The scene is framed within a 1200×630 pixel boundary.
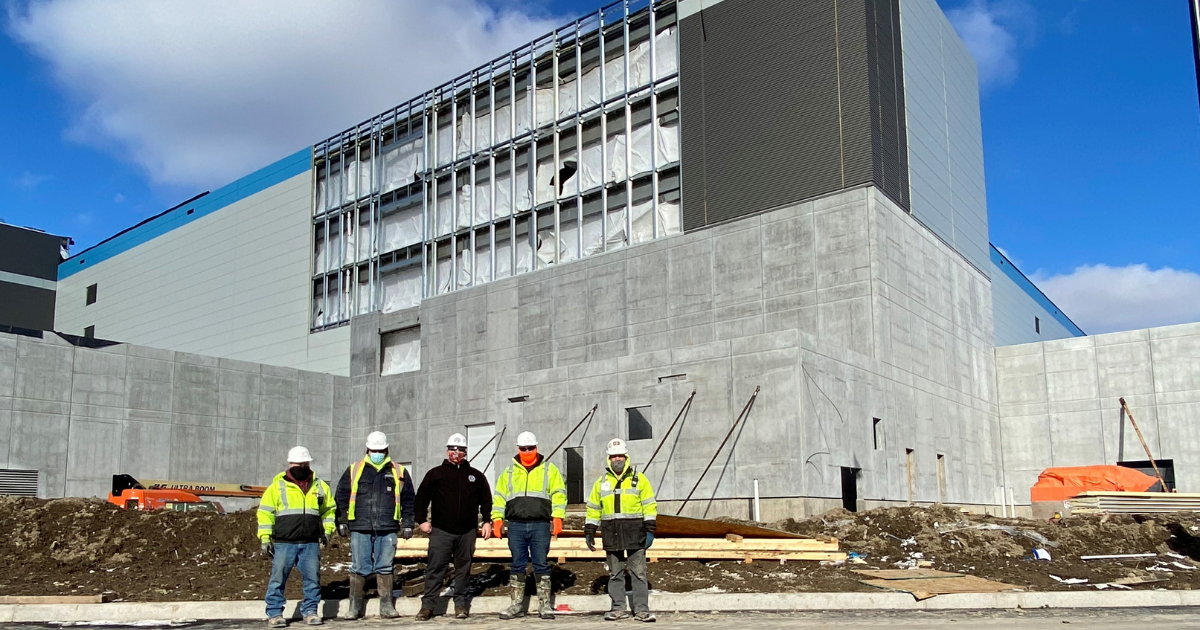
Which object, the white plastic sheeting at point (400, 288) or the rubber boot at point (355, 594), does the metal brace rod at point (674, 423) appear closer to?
the rubber boot at point (355, 594)

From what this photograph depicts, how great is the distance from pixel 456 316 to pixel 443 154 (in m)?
7.96

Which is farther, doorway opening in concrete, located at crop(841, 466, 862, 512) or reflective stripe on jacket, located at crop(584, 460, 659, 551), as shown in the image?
doorway opening in concrete, located at crop(841, 466, 862, 512)

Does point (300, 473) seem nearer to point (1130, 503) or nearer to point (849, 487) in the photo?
point (1130, 503)

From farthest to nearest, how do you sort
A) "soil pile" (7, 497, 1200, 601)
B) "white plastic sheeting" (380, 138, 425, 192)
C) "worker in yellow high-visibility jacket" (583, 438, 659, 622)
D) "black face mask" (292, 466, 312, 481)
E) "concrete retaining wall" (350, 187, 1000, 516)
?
"white plastic sheeting" (380, 138, 425, 192)
"concrete retaining wall" (350, 187, 1000, 516)
"soil pile" (7, 497, 1200, 601)
"worker in yellow high-visibility jacket" (583, 438, 659, 622)
"black face mask" (292, 466, 312, 481)

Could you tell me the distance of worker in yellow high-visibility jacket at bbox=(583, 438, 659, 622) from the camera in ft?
38.1

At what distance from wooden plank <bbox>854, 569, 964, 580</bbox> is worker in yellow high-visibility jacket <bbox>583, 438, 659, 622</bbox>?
4.67 m

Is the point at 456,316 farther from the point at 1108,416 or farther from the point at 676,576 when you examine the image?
the point at 676,576

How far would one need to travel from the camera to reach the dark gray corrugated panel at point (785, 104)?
33.7 meters

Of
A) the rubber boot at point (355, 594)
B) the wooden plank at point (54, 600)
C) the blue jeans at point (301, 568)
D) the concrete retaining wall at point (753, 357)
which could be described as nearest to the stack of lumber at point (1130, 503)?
the concrete retaining wall at point (753, 357)

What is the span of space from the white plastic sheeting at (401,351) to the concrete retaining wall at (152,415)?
265 centimetres

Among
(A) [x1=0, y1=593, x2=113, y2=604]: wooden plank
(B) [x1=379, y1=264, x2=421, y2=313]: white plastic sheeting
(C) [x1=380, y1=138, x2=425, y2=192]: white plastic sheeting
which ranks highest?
(C) [x1=380, y1=138, x2=425, y2=192]: white plastic sheeting

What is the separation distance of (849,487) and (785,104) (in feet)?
42.3

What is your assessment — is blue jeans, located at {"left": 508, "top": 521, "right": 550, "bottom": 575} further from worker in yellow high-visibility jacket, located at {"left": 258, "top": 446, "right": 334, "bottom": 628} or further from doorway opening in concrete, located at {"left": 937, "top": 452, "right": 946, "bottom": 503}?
doorway opening in concrete, located at {"left": 937, "top": 452, "right": 946, "bottom": 503}

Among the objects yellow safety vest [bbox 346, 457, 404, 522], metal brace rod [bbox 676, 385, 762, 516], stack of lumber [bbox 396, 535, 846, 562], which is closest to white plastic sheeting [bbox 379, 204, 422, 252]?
metal brace rod [bbox 676, 385, 762, 516]
